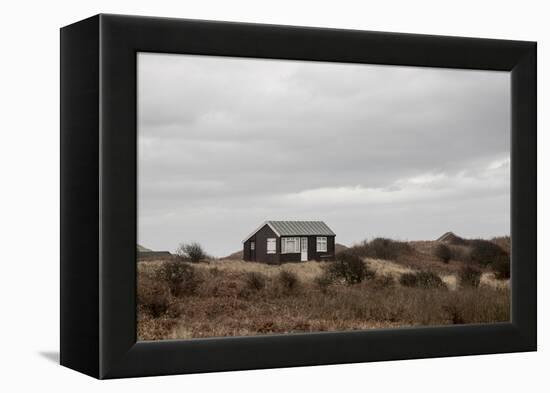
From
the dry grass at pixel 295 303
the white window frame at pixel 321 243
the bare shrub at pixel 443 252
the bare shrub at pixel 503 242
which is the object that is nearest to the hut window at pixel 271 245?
the dry grass at pixel 295 303

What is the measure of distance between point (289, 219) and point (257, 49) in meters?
1.42

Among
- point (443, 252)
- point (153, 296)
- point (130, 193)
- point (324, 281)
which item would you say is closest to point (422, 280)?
point (443, 252)

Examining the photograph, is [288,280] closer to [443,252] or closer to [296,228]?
[296,228]

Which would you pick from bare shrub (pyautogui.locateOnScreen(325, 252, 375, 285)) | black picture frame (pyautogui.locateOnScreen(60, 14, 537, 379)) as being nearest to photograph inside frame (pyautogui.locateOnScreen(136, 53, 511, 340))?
bare shrub (pyautogui.locateOnScreen(325, 252, 375, 285))

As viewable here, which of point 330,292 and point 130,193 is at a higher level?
point 130,193

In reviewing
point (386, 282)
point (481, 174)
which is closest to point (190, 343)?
point (386, 282)

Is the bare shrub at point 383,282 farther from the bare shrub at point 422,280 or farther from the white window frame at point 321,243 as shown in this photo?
the white window frame at point 321,243

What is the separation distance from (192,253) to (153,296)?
0.47 metres

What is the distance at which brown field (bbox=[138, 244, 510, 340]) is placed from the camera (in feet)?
28.7

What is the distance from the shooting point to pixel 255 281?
902 cm

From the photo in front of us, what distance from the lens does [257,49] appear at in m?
8.90

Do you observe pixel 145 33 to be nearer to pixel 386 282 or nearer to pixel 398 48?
pixel 398 48

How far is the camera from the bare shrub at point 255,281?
8.99 meters

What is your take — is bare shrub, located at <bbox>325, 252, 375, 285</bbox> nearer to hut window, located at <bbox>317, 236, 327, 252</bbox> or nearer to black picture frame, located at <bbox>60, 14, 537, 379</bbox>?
hut window, located at <bbox>317, 236, 327, 252</bbox>
